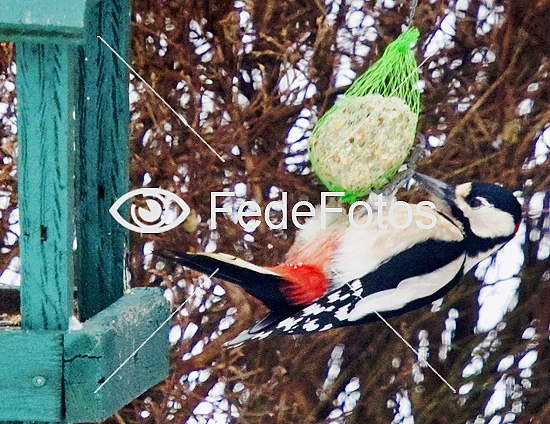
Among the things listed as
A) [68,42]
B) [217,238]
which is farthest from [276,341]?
[68,42]

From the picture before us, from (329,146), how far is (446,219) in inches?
9.3

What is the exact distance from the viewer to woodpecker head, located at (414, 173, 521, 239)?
50.0 inches

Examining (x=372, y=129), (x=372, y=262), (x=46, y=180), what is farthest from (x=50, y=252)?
(x=372, y=262)

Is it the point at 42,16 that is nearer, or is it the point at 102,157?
the point at 42,16

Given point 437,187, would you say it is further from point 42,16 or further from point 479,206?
point 42,16

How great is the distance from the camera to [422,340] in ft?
4.70

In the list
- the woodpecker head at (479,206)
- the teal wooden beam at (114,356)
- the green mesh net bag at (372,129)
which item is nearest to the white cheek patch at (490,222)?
the woodpecker head at (479,206)

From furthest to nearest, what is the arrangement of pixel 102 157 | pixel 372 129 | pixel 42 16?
pixel 372 129, pixel 102 157, pixel 42 16

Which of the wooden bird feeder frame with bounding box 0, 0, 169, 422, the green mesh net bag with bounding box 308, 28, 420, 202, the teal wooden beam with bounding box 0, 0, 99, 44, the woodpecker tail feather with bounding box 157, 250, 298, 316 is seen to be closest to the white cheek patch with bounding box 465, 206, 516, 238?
the green mesh net bag with bounding box 308, 28, 420, 202

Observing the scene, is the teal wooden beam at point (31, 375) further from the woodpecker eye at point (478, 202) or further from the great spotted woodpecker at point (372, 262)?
the woodpecker eye at point (478, 202)

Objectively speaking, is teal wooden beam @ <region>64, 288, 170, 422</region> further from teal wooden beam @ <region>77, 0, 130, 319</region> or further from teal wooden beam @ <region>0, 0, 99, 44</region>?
teal wooden beam @ <region>0, 0, 99, 44</region>

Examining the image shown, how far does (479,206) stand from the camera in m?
1.29

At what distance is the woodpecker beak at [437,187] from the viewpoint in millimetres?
1288

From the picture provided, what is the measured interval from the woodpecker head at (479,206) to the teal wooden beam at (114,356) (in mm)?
666
